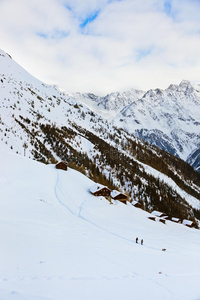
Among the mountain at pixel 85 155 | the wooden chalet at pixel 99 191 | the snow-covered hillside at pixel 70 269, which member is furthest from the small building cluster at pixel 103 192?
the mountain at pixel 85 155

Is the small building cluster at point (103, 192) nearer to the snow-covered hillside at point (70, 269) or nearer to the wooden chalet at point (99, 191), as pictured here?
the wooden chalet at point (99, 191)

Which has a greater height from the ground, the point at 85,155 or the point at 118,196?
the point at 85,155

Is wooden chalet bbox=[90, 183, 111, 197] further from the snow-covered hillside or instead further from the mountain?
the mountain

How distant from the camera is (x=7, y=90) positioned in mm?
146625

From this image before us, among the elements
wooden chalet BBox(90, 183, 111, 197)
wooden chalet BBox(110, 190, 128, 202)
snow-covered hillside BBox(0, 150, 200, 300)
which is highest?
snow-covered hillside BBox(0, 150, 200, 300)

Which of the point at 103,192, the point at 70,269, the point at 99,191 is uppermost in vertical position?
the point at 70,269

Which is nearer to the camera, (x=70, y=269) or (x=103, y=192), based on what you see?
(x=70, y=269)

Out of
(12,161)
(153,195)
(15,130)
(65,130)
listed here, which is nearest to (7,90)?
(65,130)

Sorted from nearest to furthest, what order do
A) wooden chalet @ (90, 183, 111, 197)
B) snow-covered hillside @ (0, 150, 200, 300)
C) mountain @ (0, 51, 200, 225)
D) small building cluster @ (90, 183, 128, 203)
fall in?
snow-covered hillside @ (0, 150, 200, 300), wooden chalet @ (90, 183, 111, 197), small building cluster @ (90, 183, 128, 203), mountain @ (0, 51, 200, 225)

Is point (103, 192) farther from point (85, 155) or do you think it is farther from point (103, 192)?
point (85, 155)

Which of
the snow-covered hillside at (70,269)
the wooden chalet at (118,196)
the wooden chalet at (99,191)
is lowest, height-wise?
the wooden chalet at (118,196)

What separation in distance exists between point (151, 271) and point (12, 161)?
36.9m

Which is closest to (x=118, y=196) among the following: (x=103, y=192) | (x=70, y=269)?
(x=103, y=192)

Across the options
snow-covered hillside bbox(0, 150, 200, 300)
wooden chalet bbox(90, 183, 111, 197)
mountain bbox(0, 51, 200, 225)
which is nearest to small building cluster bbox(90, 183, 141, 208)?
wooden chalet bbox(90, 183, 111, 197)
